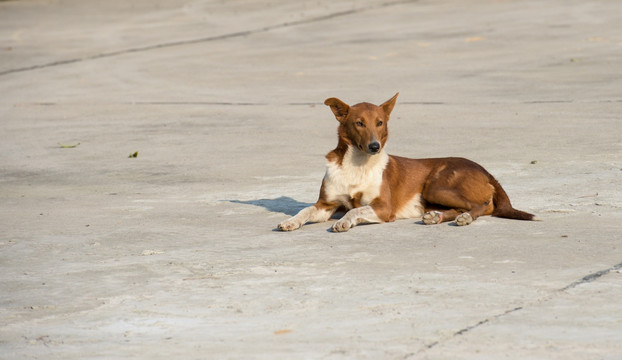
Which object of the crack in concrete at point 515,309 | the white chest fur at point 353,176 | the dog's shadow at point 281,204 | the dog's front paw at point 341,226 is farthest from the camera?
the dog's shadow at point 281,204

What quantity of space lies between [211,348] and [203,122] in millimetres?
8755

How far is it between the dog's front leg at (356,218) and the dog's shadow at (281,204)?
772 mm

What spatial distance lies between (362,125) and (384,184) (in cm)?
48

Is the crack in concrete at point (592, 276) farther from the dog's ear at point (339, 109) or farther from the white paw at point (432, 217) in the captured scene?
the dog's ear at point (339, 109)

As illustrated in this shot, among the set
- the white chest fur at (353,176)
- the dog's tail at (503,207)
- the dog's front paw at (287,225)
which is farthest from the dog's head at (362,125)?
the dog's tail at (503,207)

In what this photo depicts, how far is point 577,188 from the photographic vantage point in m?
9.27

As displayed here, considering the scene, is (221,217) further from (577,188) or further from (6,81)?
(6,81)

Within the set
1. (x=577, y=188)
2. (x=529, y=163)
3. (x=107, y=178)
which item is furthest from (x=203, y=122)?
(x=577, y=188)

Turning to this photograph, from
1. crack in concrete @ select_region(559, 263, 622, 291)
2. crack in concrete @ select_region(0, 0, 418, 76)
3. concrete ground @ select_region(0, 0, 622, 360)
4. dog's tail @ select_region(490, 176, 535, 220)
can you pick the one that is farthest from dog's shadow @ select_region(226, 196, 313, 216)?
crack in concrete @ select_region(0, 0, 418, 76)

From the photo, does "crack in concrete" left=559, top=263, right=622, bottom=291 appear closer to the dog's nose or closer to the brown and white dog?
the brown and white dog

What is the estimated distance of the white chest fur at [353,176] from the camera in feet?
28.1

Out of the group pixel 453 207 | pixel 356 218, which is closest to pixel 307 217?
pixel 356 218

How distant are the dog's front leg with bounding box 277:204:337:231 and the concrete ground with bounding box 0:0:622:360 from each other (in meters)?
0.10

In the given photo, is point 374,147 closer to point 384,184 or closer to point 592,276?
point 384,184
